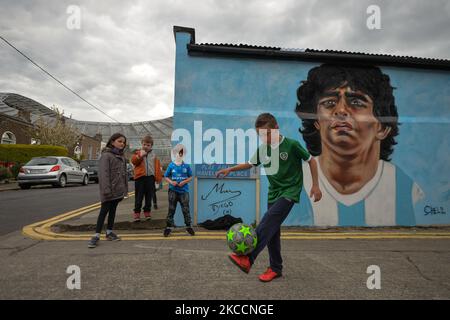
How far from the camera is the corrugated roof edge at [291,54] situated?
6.52 metres

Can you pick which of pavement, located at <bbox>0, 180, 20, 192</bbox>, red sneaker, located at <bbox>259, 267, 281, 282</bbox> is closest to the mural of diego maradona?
red sneaker, located at <bbox>259, 267, 281, 282</bbox>

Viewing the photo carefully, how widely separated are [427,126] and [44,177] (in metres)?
15.0

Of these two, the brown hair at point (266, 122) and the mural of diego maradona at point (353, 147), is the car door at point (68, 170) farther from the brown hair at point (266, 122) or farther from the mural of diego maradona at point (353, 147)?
the brown hair at point (266, 122)

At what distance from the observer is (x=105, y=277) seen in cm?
Result: 340

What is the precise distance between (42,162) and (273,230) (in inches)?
572

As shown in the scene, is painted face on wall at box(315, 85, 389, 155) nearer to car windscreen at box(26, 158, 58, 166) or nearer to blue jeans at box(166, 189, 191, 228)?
blue jeans at box(166, 189, 191, 228)

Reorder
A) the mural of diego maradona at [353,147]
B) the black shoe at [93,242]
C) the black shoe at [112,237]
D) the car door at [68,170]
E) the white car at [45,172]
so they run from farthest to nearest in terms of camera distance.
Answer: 1. the car door at [68,170]
2. the white car at [45,172]
3. the mural of diego maradona at [353,147]
4. the black shoe at [112,237]
5. the black shoe at [93,242]

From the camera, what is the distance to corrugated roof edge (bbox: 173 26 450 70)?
652cm

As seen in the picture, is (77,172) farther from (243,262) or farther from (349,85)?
(243,262)
